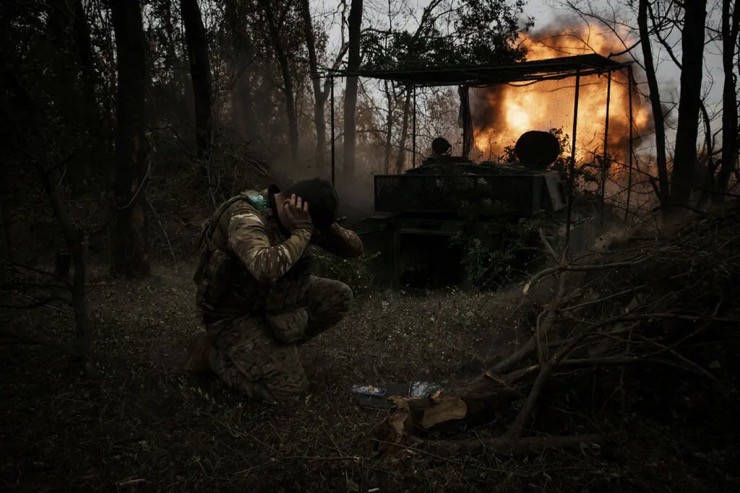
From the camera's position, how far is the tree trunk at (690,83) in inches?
321

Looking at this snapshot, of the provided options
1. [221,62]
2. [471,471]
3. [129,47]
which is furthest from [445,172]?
[221,62]

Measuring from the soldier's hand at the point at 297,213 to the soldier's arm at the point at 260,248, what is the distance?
0.13 ft

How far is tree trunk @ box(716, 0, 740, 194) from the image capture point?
852cm

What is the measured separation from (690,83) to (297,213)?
720 cm

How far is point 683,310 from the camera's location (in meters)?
3.38

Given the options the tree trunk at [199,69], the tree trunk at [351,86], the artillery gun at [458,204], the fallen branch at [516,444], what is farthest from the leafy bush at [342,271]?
the tree trunk at [351,86]

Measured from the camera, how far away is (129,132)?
759 cm

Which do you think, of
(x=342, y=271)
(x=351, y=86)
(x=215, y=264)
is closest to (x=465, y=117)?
(x=351, y=86)

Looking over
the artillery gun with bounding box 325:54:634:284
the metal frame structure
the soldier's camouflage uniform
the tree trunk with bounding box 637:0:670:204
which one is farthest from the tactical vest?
the tree trunk with bounding box 637:0:670:204

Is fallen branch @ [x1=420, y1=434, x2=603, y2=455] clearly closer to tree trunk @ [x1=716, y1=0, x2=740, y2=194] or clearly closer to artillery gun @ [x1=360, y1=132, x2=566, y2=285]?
artillery gun @ [x1=360, y1=132, x2=566, y2=285]

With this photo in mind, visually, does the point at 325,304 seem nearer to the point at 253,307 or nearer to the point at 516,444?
the point at 253,307

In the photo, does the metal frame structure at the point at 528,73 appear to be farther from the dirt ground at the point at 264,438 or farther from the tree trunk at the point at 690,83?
the dirt ground at the point at 264,438

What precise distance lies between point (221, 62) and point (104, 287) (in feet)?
44.2

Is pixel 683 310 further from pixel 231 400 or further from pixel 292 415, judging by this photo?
pixel 231 400
